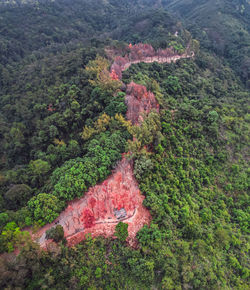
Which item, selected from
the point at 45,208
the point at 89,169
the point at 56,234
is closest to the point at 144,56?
the point at 89,169

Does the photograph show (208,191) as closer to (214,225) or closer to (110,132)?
(214,225)

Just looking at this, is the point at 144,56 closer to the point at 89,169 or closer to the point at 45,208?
the point at 89,169

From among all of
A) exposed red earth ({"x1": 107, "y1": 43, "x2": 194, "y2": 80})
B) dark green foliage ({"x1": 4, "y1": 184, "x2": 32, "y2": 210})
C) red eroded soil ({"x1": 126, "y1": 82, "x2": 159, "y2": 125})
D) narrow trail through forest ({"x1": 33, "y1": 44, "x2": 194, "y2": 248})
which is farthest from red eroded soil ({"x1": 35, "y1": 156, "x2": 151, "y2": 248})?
exposed red earth ({"x1": 107, "y1": 43, "x2": 194, "y2": 80})

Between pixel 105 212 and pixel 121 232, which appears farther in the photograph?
pixel 105 212

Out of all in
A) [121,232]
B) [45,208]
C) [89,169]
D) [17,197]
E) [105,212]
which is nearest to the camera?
[121,232]

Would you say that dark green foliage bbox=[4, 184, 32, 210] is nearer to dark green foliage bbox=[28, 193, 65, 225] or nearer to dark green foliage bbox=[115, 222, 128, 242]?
dark green foliage bbox=[28, 193, 65, 225]

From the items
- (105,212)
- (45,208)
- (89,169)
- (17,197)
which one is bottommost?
(17,197)
